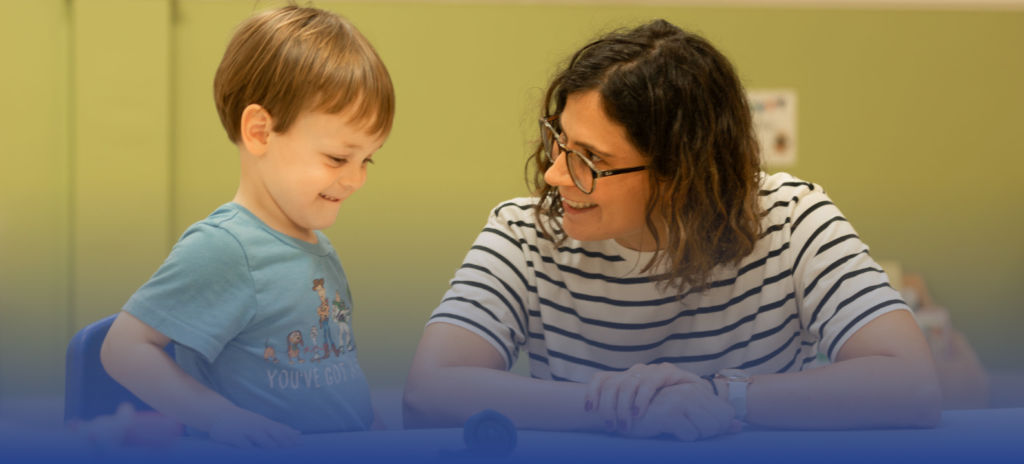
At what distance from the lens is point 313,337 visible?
87 centimetres

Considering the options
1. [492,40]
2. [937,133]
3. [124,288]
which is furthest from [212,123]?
[937,133]

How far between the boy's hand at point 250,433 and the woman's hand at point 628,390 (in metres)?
0.32

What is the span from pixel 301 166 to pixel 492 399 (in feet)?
1.19

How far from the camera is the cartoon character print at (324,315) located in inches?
34.8

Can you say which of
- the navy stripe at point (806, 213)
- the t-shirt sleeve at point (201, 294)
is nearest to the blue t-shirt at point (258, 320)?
the t-shirt sleeve at point (201, 294)

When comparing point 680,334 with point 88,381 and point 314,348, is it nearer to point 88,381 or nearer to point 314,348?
point 314,348

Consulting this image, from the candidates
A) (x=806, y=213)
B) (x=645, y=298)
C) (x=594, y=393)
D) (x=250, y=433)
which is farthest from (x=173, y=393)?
(x=806, y=213)

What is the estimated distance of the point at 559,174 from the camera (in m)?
1.01

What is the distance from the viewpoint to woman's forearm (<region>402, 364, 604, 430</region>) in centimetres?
84

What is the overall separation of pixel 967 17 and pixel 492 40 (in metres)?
1.99

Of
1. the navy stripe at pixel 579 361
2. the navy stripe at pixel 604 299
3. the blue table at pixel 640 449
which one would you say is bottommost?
the navy stripe at pixel 579 361

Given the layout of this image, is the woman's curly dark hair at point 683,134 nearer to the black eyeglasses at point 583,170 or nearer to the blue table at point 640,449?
the black eyeglasses at point 583,170

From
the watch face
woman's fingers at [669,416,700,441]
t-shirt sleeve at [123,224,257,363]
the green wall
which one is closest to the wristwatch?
the watch face

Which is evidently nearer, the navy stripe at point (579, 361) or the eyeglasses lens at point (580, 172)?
the eyeglasses lens at point (580, 172)
